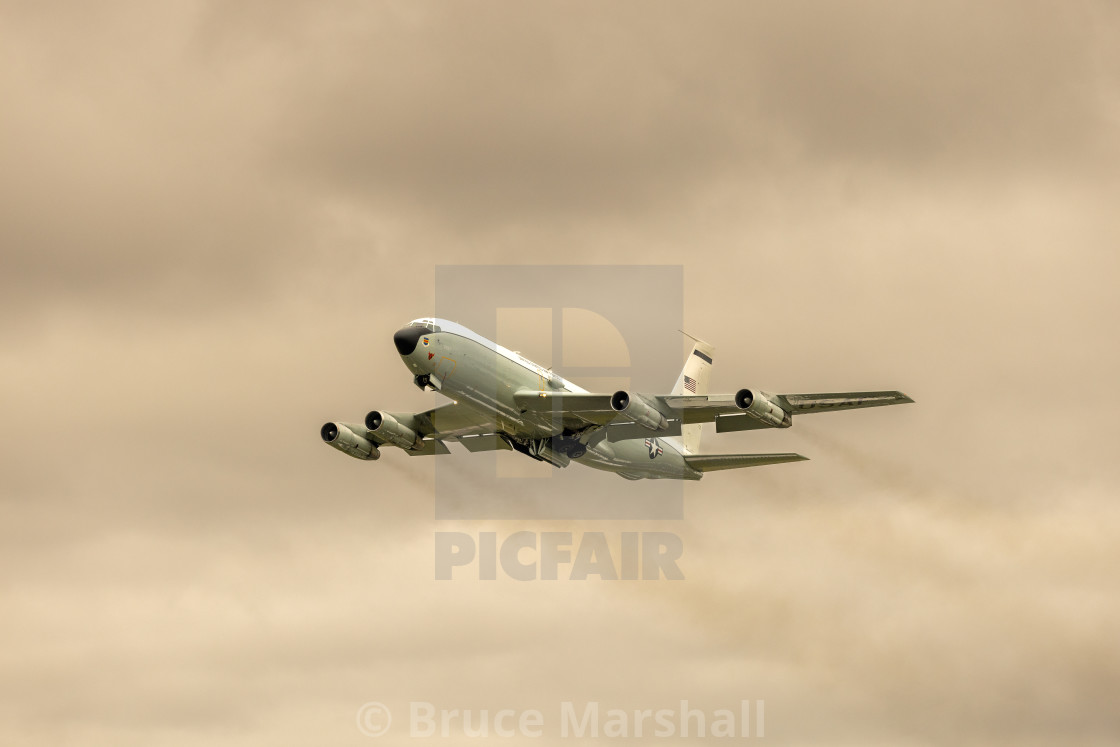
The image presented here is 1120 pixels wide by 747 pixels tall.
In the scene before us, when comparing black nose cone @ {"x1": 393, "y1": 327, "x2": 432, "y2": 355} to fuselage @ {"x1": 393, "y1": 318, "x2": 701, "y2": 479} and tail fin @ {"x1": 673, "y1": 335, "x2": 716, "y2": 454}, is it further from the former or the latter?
tail fin @ {"x1": 673, "y1": 335, "x2": 716, "y2": 454}

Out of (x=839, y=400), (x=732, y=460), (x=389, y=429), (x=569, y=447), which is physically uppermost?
(x=389, y=429)

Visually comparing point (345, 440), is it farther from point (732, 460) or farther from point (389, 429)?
point (732, 460)

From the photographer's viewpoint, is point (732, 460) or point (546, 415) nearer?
point (546, 415)

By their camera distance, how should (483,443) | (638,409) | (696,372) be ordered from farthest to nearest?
(696,372), (483,443), (638,409)

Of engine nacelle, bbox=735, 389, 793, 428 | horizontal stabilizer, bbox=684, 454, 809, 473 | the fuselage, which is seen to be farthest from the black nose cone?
horizontal stabilizer, bbox=684, 454, 809, 473

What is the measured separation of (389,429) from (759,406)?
2906cm

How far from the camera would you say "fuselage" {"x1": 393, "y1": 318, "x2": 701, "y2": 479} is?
86.8 meters

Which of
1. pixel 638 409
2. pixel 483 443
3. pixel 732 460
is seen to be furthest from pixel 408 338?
pixel 732 460

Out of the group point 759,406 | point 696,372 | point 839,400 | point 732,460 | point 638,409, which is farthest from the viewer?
point 696,372

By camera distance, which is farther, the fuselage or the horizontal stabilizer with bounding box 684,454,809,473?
the horizontal stabilizer with bounding box 684,454,809,473

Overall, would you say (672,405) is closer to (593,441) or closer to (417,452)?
(593,441)

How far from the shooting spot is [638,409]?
88.2 metres

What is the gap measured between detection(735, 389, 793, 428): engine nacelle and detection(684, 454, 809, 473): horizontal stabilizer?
9.11 m

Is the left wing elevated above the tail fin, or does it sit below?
below
